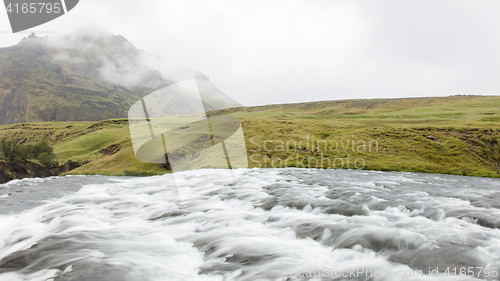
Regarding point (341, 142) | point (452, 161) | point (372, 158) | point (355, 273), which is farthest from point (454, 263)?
point (341, 142)

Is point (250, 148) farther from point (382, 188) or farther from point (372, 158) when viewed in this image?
point (382, 188)

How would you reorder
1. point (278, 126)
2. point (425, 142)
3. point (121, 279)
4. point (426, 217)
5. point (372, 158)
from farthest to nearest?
point (278, 126), point (425, 142), point (372, 158), point (426, 217), point (121, 279)

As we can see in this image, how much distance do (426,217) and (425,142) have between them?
32.7m

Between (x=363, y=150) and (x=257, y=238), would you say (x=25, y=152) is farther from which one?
(x=363, y=150)

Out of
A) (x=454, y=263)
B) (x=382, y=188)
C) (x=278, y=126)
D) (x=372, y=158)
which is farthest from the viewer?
(x=278, y=126)

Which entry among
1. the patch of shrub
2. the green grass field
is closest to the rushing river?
the green grass field

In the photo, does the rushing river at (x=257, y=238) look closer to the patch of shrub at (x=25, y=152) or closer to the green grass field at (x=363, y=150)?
the green grass field at (x=363, y=150)

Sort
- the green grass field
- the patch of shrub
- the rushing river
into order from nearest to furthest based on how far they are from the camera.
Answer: the rushing river
the green grass field
the patch of shrub

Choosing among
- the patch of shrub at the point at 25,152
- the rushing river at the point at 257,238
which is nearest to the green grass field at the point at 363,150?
the patch of shrub at the point at 25,152

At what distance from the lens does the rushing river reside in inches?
268

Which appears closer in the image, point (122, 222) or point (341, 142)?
point (122, 222)

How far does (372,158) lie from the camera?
34.4 metres

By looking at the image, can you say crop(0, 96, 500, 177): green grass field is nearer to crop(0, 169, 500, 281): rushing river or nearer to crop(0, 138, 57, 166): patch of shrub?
crop(0, 138, 57, 166): patch of shrub

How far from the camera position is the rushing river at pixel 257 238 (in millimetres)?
6805
